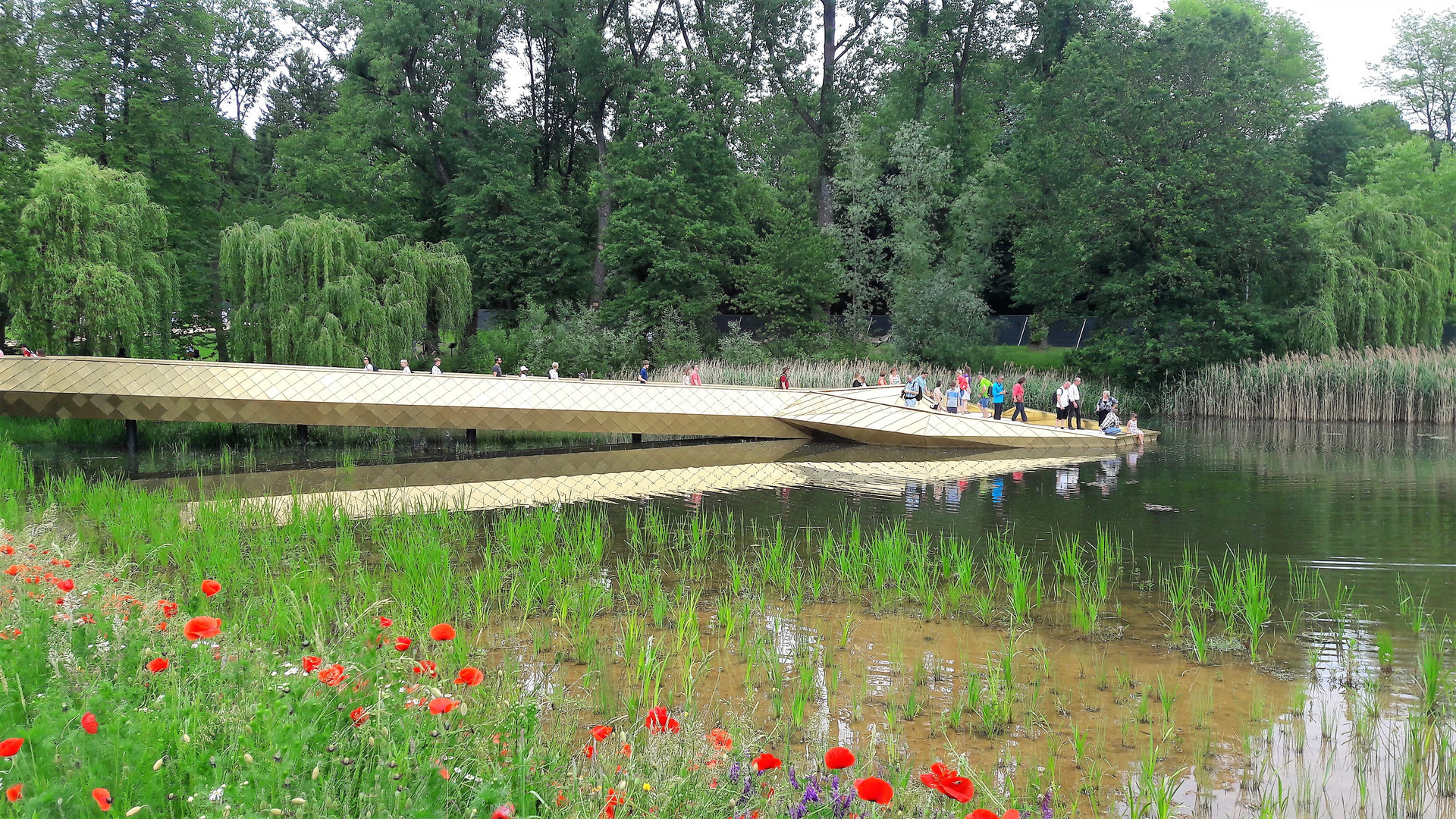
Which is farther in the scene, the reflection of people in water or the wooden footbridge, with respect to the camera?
the wooden footbridge

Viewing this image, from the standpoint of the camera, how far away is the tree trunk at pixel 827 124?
38.2 meters

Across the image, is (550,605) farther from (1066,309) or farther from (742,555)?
(1066,309)

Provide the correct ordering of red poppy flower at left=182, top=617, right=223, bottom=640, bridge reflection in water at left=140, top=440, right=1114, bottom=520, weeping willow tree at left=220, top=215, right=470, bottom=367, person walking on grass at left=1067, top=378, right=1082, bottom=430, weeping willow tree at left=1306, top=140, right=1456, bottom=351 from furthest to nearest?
1. weeping willow tree at left=1306, top=140, right=1456, bottom=351
2. weeping willow tree at left=220, top=215, right=470, bottom=367
3. person walking on grass at left=1067, top=378, right=1082, bottom=430
4. bridge reflection in water at left=140, top=440, right=1114, bottom=520
5. red poppy flower at left=182, top=617, right=223, bottom=640

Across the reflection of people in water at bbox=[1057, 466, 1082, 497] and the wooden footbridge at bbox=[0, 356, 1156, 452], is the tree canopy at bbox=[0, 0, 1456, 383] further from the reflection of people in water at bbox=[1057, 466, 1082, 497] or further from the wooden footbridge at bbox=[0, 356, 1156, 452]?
the reflection of people in water at bbox=[1057, 466, 1082, 497]

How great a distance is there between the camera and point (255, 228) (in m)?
22.8

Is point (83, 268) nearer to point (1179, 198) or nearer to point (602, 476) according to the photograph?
point (602, 476)

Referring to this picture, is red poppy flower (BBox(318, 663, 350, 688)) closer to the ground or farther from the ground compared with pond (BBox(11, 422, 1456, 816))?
farther from the ground

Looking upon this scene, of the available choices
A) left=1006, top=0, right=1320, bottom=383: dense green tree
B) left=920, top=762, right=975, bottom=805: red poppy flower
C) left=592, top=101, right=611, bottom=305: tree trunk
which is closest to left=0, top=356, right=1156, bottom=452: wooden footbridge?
left=1006, top=0, right=1320, bottom=383: dense green tree

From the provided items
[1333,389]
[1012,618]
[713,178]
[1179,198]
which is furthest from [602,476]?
[713,178]

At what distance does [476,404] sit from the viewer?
18.8 meters

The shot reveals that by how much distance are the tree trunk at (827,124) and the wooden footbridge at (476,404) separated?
18.1 meters

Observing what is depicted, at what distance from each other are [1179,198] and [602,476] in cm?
1990

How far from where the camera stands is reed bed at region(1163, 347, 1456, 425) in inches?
928

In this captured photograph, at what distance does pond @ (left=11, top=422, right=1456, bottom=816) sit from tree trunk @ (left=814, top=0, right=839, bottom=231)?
2576 cm
